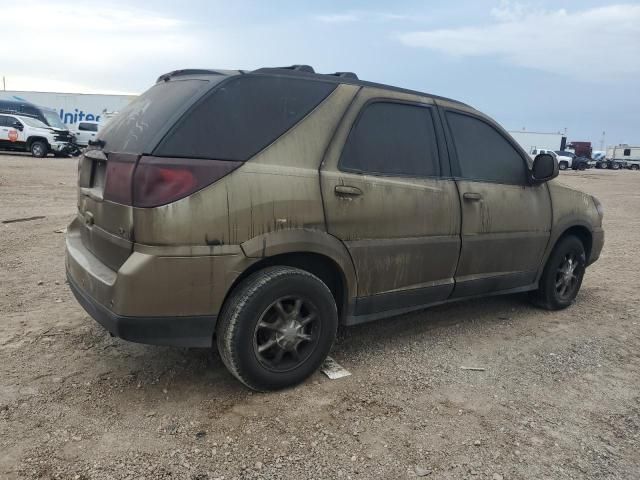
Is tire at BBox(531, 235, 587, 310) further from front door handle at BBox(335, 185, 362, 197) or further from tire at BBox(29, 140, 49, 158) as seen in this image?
tire at BBox(29, 140, 49, 158)

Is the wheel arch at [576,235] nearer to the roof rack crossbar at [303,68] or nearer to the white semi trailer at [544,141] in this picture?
the roof rack crossbar at [303,68]

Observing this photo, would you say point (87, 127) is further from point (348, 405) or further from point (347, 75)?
point (348, 405)

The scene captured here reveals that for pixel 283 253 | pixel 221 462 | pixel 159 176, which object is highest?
pixel 159 176

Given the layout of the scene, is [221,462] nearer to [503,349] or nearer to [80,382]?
[80,382]

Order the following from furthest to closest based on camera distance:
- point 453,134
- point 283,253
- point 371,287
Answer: point 453,134
point 371,287
point 283,253

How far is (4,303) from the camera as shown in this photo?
436 centimetres

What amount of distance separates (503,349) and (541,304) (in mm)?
1157

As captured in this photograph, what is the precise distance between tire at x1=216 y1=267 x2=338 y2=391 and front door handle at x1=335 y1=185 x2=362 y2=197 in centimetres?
52

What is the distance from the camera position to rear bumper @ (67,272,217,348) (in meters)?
2.67

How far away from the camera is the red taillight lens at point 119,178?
2.66 meters

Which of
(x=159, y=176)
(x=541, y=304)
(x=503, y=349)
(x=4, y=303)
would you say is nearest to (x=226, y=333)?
(x=159, y=176)

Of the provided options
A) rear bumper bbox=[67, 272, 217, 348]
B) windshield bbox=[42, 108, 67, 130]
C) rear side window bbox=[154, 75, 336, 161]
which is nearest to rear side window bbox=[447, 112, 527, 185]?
rear side window bbox=[154, 75, 336, 161]

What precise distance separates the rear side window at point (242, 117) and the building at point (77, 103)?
34231 mm

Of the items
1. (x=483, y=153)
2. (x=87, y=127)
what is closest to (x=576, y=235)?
(x=483, y=153)
